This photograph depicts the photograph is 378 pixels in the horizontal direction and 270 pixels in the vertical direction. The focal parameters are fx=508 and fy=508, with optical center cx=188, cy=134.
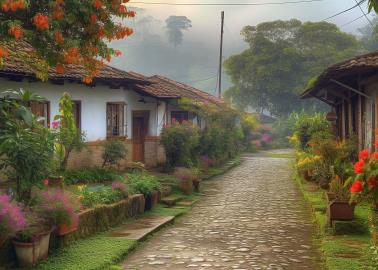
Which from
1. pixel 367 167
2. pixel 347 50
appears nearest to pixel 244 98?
pixel 347 50

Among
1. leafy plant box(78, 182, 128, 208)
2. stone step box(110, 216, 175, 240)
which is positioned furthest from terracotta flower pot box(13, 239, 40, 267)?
leafy plant box(78, 182, 128, 208)

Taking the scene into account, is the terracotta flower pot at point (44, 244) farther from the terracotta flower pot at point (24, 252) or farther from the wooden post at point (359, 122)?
the wooden post at point (359, 122)

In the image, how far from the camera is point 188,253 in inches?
329

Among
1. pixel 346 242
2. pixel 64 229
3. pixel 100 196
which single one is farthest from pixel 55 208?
pixel 346 242

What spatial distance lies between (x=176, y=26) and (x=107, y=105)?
10759cm

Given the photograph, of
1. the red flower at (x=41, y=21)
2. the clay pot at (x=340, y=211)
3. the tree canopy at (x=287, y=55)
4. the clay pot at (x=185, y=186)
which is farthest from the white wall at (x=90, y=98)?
the tree canopy at (x=287, y=55)

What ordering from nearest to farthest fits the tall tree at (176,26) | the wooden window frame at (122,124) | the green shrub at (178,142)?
the wooden window frame at (122,124) → the green shrub at (178,142) → the tall tree at (176,26)

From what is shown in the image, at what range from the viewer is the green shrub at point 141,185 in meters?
12.4

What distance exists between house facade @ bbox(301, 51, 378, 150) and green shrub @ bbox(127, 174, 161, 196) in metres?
4.96

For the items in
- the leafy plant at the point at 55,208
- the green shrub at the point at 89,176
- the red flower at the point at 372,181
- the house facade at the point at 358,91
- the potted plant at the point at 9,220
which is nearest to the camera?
the red flower at the point at 372,181

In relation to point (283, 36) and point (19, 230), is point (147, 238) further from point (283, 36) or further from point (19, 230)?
point (283, 36)

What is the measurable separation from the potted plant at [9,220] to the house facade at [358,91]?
23.8ft

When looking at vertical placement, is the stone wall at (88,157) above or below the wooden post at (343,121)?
below

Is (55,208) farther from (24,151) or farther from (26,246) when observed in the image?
(24,151)
